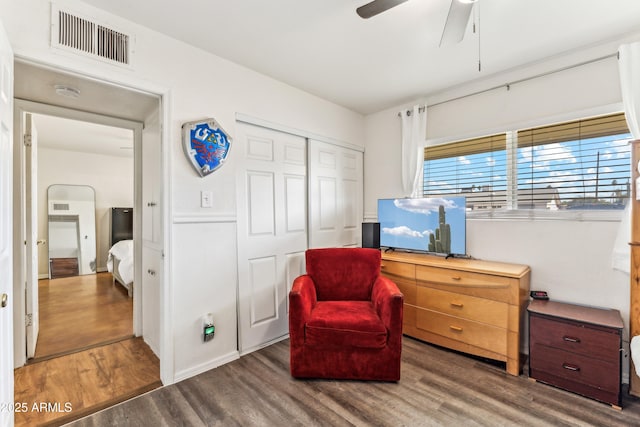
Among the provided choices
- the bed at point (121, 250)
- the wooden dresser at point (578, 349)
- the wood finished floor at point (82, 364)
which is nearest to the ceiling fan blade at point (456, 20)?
the wooden dresser at point (578, 349)

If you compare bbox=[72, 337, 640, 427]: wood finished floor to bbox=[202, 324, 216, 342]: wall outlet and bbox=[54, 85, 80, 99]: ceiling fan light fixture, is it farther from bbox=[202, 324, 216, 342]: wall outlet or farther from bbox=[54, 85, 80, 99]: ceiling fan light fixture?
bbox=[54, 85, 80, 99]: ceiling fan light fixture

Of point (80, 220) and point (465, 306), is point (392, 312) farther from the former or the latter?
point (80, 220)

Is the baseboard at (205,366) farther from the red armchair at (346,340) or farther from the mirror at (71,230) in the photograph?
the mirror at (71,230)

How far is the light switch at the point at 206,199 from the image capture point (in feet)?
7.32

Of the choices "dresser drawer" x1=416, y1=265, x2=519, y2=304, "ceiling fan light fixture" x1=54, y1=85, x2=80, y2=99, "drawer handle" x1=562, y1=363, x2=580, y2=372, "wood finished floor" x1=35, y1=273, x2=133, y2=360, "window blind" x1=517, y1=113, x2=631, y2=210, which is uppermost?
"ceiling fan light fixture" x1=54, y1=85, x2=80, y2=99

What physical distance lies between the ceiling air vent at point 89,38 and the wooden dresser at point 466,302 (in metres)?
2.70

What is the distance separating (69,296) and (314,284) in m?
3.89

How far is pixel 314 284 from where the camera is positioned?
2623 mm

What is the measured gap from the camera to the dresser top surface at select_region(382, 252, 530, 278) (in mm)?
2262

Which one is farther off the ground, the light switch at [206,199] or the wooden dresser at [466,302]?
the light switch at [206,199]

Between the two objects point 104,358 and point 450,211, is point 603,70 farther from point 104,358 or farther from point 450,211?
point 104,358

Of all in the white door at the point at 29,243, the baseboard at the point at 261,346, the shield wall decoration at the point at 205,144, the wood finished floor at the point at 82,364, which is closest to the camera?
the wood finished floor at the point at 82,364

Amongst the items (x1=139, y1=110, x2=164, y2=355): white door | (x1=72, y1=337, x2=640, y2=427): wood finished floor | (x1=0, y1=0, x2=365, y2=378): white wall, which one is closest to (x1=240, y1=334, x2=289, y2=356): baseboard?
(x1=0, y1=0, x2=365, y2=378): white wall

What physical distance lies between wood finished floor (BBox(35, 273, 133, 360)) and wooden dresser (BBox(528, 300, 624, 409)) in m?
3.58
